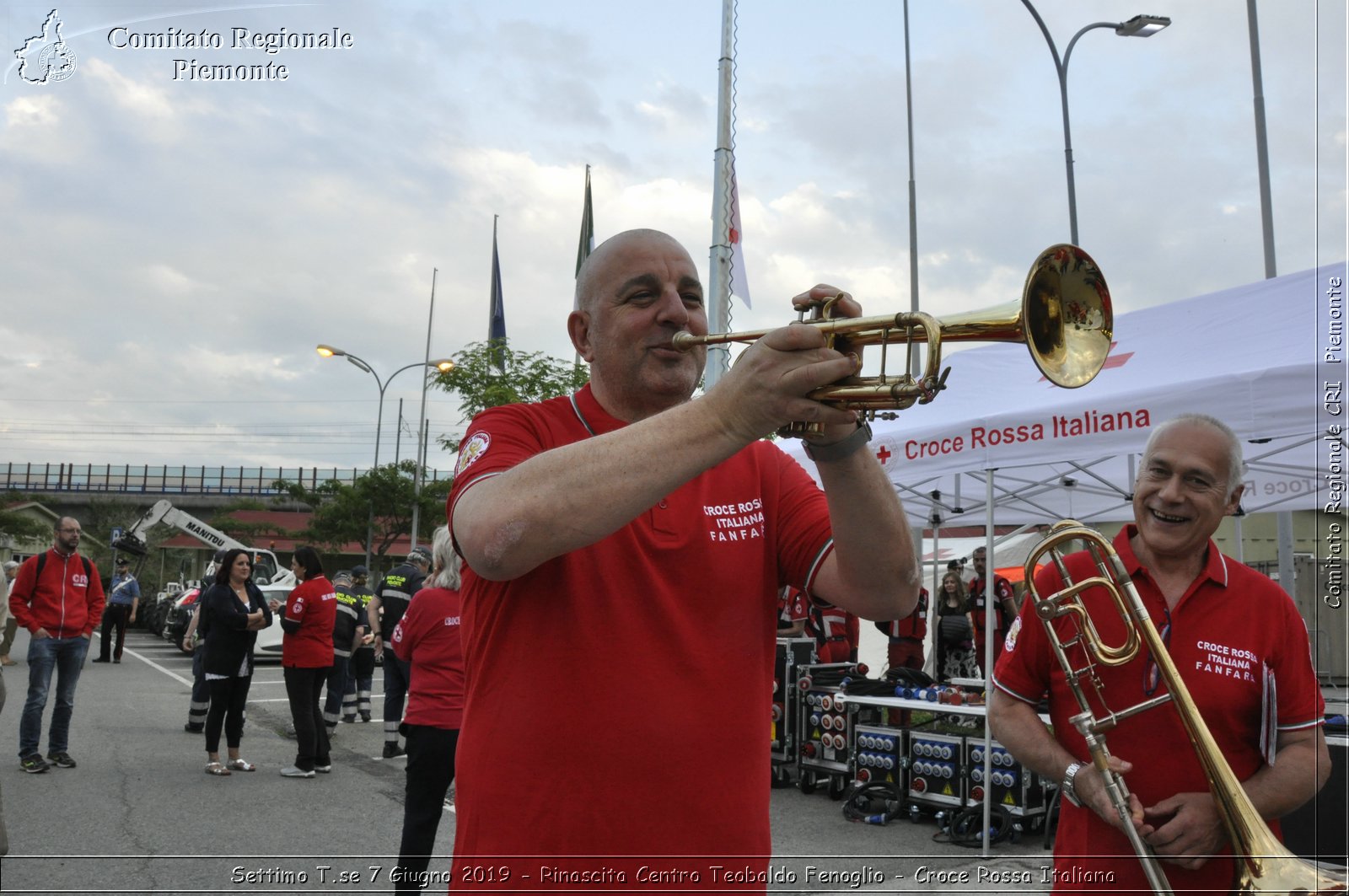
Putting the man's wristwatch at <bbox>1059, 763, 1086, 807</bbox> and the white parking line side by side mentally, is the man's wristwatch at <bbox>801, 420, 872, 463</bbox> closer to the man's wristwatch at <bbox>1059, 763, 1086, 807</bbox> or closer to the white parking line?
the man's wristwatch at <bbox>1059, 763, 1086, 807</bbox>

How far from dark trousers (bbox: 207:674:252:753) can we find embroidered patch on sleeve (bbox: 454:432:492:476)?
8.35 m

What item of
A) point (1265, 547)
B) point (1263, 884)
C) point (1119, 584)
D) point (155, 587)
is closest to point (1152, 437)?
point (1119, 584)

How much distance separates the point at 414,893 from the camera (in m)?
5.12

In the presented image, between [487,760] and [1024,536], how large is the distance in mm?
20484

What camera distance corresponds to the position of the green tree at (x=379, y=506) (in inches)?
1235

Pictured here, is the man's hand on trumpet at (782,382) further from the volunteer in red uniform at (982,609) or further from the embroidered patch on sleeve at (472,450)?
the volunteer in red uniform at (982,609)

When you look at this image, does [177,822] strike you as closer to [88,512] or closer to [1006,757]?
[1006,757]

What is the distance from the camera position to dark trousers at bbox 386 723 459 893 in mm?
5047

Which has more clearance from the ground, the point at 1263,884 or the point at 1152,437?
the point at 1152,437

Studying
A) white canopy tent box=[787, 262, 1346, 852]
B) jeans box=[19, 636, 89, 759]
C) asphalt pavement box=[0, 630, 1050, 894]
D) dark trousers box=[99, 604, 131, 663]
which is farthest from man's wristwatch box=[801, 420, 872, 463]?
→ dark trousers box=[99, 604, 131, 663]

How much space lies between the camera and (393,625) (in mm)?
10219

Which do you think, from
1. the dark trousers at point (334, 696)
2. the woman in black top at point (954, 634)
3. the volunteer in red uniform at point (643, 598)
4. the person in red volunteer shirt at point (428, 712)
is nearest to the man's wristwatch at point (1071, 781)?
the volunteer in red uniform at point (643, 598)

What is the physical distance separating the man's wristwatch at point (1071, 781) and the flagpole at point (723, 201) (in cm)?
583

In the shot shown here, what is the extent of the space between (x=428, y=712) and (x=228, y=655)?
4480 mm
